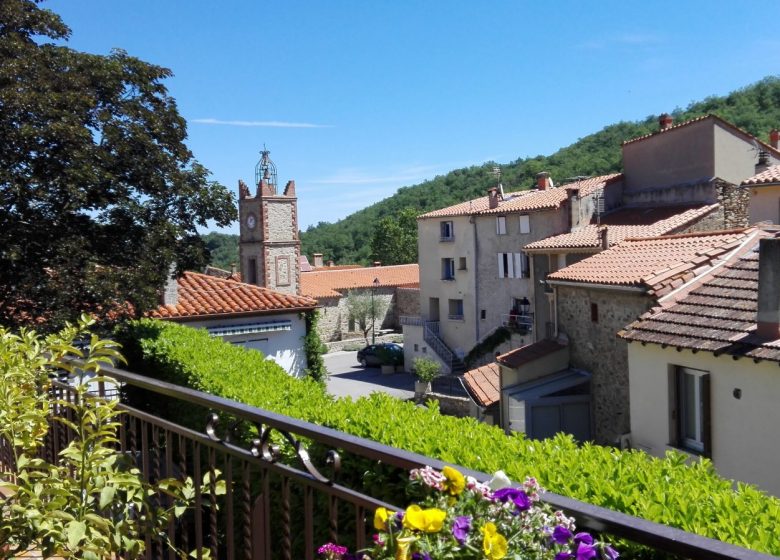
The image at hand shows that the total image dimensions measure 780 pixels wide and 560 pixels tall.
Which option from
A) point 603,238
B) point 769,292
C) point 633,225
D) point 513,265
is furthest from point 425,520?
point 513,265

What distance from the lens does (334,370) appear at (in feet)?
128

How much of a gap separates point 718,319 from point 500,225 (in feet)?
72.9

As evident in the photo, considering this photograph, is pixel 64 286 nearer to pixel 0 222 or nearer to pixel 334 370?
pixel 0 222

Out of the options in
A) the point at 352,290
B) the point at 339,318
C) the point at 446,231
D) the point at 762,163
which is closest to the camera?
the point at 762,163

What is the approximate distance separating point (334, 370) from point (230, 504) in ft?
121

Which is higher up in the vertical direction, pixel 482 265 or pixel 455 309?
pixel 482 265

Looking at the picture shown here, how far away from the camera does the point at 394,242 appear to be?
70312 millimetres

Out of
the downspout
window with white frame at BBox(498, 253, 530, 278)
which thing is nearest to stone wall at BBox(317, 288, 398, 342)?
the downspout

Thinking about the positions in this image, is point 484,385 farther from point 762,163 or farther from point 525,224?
point 525,224

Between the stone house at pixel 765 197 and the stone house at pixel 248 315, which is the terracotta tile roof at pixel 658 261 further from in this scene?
the stone house at pixel 248 315

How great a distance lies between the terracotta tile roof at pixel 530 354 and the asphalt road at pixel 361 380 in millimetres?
12555

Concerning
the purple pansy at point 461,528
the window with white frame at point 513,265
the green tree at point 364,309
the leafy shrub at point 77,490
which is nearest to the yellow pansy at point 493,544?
the purple pansy at point 461,528

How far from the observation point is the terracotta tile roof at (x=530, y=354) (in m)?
18.1

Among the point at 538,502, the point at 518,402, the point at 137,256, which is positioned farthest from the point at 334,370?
the point at 538,502
